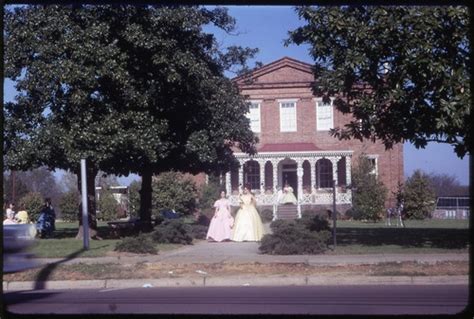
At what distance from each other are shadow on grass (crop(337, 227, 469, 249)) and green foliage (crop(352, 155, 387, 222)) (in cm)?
534

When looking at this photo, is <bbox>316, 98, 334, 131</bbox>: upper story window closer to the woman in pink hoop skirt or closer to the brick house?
the brick house

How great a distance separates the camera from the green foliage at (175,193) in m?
26.2

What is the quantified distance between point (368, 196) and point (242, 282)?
15.9 meters

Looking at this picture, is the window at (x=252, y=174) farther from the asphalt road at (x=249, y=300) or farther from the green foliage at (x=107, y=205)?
the asphalt road at (x=249, y=300)

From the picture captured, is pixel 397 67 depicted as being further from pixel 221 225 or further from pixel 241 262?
pixel 221 225

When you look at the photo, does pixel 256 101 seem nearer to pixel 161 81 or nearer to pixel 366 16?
pixel 161 81

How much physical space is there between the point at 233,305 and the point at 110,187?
23.1 meters

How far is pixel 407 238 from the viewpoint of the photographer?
1705 cm

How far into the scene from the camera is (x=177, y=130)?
19922mm

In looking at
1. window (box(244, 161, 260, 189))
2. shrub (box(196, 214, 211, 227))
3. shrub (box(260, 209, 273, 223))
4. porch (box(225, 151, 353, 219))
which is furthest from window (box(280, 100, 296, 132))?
shrub (box(196, 214, 211, 227))

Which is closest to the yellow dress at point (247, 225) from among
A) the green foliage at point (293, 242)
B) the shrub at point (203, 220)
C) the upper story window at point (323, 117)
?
the green foliage at point (293, 242)

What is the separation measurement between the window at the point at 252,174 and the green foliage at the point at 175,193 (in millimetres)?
3031

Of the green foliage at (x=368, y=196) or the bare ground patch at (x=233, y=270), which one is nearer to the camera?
the bare ground patch at (x=233, y=270)

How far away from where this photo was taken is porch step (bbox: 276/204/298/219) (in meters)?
22.5
